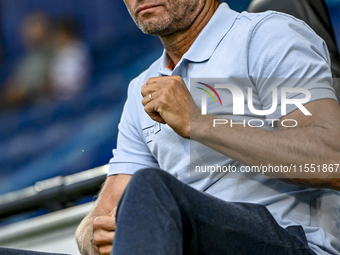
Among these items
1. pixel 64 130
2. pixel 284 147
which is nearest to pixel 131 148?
pixel 284 147

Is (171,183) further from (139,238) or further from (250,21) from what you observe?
(250,21)

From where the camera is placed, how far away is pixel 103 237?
0.79m

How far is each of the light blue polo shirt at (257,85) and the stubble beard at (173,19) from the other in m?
0.08

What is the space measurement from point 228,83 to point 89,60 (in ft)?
4.37

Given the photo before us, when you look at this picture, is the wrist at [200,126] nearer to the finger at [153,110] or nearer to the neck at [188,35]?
the finger at [153,110]

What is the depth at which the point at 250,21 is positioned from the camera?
0.94 m

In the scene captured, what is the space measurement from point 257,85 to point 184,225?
0.43 meters

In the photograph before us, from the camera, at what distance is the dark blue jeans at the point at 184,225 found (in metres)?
0.50

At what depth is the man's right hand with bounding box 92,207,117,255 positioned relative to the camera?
2.57 feet

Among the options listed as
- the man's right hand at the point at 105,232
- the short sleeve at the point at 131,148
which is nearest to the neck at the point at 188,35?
the short sleeve at the point at 131,148

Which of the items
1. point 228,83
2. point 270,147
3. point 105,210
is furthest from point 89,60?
point 270,147

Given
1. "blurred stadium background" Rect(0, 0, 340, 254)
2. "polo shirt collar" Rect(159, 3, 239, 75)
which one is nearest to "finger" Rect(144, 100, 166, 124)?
"polo shirt collar" Rect(159, 3, 239, 75)

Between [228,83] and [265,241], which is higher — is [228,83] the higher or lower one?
the higher one

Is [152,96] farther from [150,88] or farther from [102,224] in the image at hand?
[102,224]
